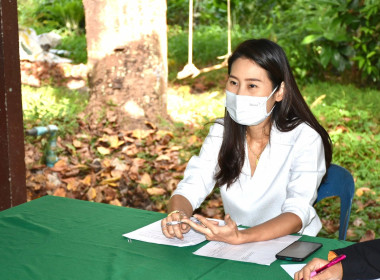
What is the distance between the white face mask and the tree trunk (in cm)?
302

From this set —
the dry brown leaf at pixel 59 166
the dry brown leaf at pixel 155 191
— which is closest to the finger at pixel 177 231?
the dry brown leaf at pixel 155 191

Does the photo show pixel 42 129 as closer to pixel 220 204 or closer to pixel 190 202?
pixel 220 204

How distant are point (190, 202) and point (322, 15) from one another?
18.3ft

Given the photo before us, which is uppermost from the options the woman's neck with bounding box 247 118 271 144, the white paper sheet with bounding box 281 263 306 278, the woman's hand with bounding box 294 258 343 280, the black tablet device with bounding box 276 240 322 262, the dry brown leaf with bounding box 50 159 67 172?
the woman's neck with bounding box 247 118 271 144

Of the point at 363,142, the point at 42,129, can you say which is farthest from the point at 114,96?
the point at 363,142

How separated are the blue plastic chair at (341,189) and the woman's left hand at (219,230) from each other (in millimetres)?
659

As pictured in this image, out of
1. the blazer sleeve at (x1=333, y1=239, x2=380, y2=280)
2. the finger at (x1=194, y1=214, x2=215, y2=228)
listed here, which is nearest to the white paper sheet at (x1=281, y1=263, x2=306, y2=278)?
the blazer sleeve at (x1=333, y1=239, x2=380, y2=280)

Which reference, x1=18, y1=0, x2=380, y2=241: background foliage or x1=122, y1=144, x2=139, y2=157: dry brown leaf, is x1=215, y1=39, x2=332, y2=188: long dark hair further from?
x1=122, y1=144, x2=139, y2=157: dry brown leaf

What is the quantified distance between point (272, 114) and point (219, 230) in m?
0.82

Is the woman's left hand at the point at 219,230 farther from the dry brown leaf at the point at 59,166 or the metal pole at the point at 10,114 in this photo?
the dry brown leaf at the point at 59,166

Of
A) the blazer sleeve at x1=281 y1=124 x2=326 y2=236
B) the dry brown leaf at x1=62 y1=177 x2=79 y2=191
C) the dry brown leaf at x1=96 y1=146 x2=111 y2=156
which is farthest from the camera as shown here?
the dry brown leaf at x1=96 y1=146 x2=111 y2=156

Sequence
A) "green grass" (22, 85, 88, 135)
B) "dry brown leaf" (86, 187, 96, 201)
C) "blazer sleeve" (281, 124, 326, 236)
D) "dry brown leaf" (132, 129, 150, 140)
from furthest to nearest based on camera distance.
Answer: "green grass" (22, 85, 88, 135), "dry brown leaf" (132, 129, 150, 140), "dry brown leaf" (86, 187, 96, 201), "blazer sleeve" (281, 124, 326, 236)

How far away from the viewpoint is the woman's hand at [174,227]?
2.18m

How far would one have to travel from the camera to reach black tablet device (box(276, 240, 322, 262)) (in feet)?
6.49
